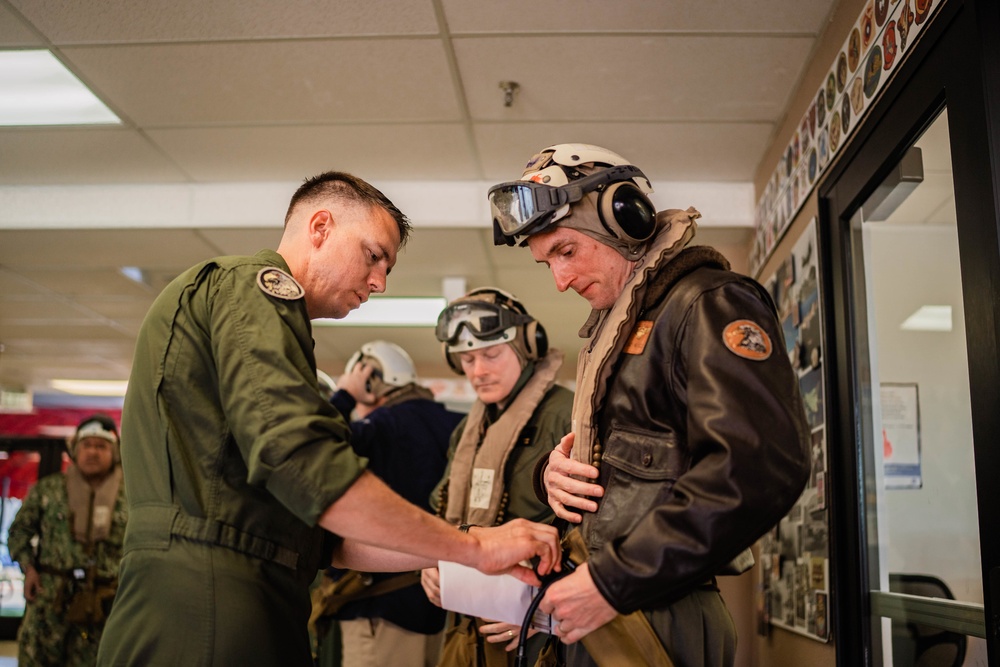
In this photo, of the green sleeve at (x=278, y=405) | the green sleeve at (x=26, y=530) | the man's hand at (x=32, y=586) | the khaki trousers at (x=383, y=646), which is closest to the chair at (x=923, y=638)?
the khaki trousers at (x=383, y=646)

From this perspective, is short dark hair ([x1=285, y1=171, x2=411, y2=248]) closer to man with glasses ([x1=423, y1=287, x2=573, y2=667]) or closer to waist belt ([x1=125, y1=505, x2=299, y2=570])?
waist belt ([x1=125, y1=505, x2=299, y2=570])

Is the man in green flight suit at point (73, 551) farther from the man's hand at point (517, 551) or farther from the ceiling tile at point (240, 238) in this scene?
the man's hand at point (517, 551)

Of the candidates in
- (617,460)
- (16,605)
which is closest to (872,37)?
(617,460)

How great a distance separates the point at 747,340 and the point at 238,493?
3.20 ft

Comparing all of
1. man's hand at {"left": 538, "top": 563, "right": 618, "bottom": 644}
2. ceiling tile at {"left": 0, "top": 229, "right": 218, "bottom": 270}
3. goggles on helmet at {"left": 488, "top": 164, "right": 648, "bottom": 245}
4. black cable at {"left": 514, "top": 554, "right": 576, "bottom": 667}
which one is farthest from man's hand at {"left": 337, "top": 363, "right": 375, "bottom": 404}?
man's hand at {"left": 538, "top": 563, "right": 618, "bottom": 644}

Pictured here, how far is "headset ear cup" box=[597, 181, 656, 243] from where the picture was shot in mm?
1881

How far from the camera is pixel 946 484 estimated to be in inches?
122

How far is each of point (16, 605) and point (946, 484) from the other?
11.2 m

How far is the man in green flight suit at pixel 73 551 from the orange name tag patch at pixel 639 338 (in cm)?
476

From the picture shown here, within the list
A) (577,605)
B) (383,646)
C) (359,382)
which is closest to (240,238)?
(359,382)

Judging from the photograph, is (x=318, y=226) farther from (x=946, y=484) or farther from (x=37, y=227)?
(x=37, y=227)

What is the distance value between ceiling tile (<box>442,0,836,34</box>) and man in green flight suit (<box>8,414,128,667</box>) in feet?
13.1

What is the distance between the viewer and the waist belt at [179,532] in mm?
1610

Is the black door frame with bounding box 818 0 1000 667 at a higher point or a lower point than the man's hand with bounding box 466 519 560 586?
higher
